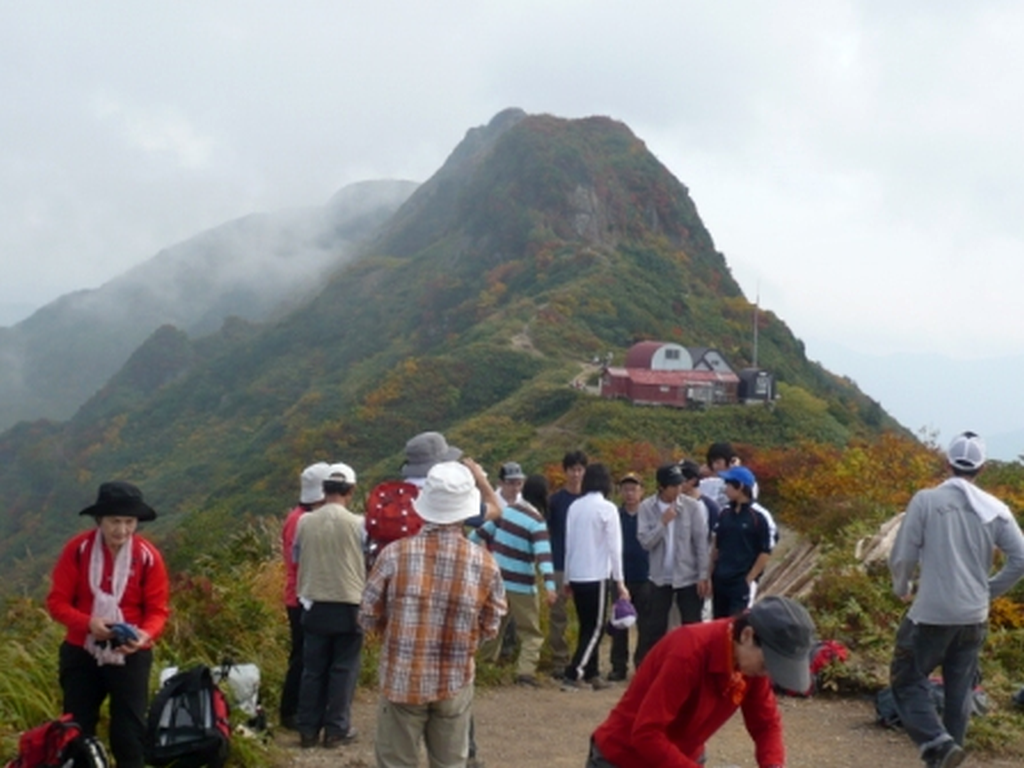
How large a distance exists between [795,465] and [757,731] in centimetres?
1563

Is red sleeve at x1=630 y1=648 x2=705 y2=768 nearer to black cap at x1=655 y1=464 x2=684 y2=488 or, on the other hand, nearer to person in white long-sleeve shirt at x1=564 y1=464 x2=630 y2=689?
person in white long-sleeve shirt at x1=564 y1=464 x2=630 y2=689

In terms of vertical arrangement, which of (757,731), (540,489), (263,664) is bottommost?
(263,664)

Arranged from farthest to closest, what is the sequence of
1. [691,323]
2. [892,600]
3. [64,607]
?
[691,323] → [892,600] → [64,607]

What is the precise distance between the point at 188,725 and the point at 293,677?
1600 mm

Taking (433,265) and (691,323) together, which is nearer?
(691,323)

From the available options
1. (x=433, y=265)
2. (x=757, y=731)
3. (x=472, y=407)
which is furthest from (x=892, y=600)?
(x=433, y=265)

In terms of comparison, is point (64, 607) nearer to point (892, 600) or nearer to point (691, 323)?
point (892, 600)

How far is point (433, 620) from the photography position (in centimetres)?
403

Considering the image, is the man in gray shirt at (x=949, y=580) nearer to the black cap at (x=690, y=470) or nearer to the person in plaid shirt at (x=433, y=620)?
the person in plaid shirt at (x=433, y=620)

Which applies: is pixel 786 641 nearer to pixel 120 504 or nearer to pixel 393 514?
pixel 120 504

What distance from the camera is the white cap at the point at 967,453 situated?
515 centimetres

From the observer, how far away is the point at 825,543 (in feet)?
38.7

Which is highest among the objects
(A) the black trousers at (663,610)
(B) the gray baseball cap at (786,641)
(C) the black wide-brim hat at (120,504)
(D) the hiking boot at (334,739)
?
(C) the black wide-brim hat at (120,504)

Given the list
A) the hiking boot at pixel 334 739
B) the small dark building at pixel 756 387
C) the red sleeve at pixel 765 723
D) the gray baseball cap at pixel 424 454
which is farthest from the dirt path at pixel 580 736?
the small dark building at pixel 756 387
